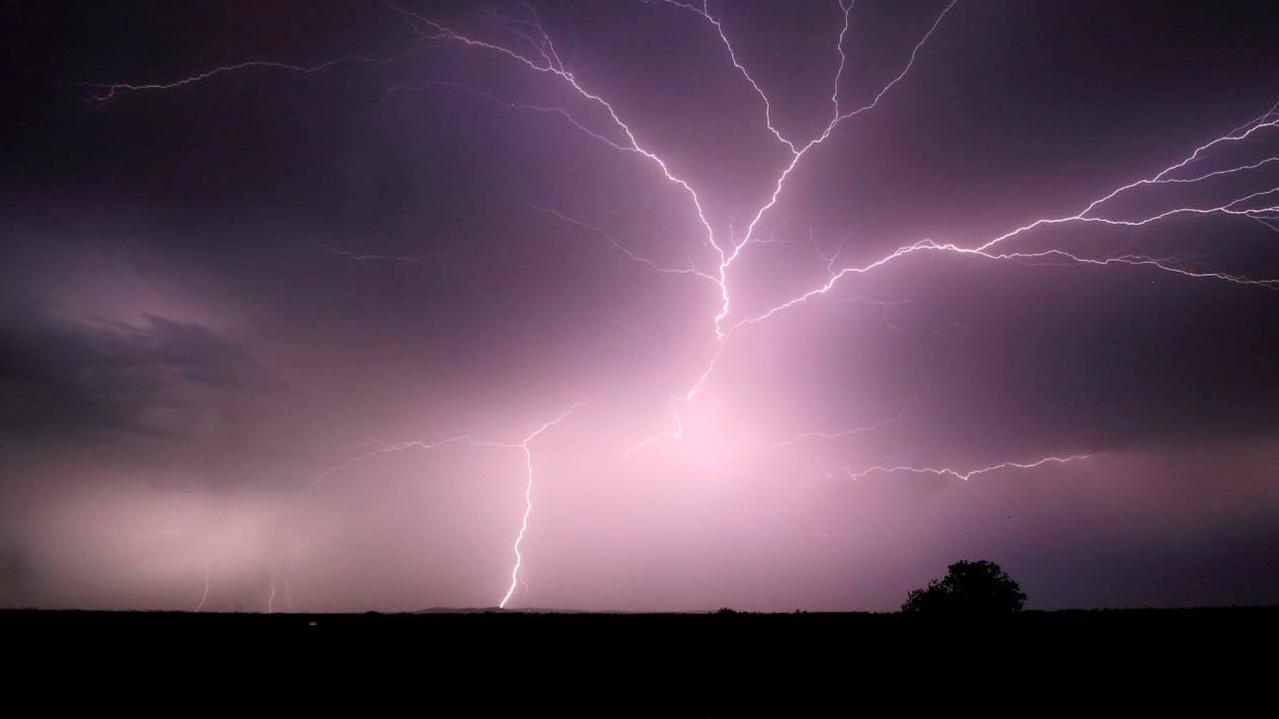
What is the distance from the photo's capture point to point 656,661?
13.0 ft

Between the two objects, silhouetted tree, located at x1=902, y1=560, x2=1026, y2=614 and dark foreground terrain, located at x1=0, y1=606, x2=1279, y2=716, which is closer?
dark foreground terrain, located at x1=0, y1=606, x2=1279, y2=716

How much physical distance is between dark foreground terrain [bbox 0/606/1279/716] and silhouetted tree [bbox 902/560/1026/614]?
15445 millimetres

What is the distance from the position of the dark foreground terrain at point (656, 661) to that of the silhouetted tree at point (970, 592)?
1545cm

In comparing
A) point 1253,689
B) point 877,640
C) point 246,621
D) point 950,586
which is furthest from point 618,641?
point 950,586

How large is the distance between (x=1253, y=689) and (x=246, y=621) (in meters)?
6.99

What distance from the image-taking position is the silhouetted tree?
724 inches

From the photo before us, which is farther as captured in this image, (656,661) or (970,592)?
(970,592)

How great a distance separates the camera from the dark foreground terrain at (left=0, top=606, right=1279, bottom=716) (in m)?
3.29

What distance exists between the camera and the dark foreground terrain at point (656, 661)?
3.29 meters

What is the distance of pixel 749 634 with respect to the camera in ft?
15.4

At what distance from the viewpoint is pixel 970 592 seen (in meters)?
18.8

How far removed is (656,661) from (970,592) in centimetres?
1931

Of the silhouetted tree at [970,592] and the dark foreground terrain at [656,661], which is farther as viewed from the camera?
the silhouetted tree at [970,592]

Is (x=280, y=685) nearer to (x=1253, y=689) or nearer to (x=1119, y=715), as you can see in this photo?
(x=1119, y=715)
